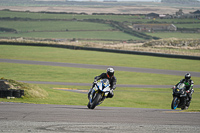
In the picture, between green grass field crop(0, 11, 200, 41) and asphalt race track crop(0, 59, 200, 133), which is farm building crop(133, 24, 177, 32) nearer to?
green grass field crop(0, 11, 200, 41)

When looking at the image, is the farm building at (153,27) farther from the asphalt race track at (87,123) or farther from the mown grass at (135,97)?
the asphalt race track at (87,123)

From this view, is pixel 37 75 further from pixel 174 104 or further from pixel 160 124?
pixel 160 124

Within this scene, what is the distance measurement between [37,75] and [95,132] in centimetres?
3200

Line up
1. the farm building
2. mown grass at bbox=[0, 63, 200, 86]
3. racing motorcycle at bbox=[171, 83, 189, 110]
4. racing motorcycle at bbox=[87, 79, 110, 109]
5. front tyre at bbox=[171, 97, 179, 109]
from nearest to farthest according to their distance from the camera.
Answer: racing motorcycle at bbox=[87, 79, 110, 109] → racing motorcycle at bbox=[171, 83, 189, 110] → front tyre at bbox=[171, 97, 179, 109] → mown grass at bbox=[0, 63, 200, 86] → the farm building

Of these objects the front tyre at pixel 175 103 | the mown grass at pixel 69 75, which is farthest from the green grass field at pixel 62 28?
the front tyre at pixel 175 103

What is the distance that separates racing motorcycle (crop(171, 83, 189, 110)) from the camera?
59.1 ft

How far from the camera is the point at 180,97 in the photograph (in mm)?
18250

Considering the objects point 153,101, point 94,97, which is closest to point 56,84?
point 153,101

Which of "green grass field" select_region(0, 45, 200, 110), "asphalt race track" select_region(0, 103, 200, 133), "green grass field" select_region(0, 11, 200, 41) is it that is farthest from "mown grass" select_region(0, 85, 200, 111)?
"green grass field" select_region(0, 11, 200, 41)

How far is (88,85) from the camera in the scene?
112ft

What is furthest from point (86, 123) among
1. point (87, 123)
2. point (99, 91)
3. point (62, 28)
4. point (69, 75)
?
point (62, 28)

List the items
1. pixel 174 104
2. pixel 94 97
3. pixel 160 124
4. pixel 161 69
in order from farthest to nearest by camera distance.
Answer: pixel 161 69 → pixel 174 104 → pixel 94 97 → pixel 160 124

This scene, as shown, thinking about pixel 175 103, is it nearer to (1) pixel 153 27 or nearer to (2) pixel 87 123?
(2) pixel 87 123

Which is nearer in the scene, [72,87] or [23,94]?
[23,94]
